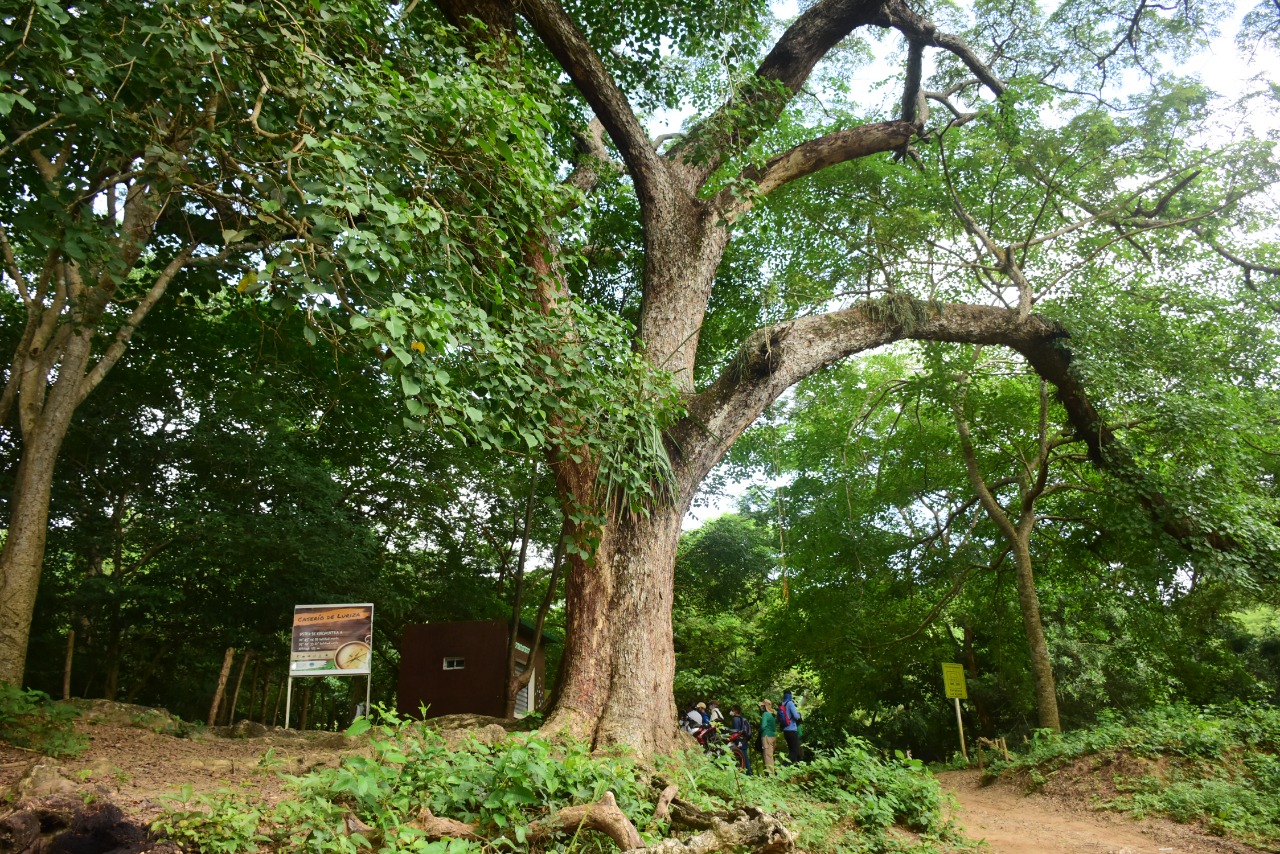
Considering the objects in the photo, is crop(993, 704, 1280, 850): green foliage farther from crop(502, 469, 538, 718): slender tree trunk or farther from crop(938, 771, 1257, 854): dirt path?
crop(502, 469, 538, 718): slender tree trunk

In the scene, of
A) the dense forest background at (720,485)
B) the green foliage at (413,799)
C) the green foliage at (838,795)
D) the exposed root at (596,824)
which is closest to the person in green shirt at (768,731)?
the green foliage at (838,795)

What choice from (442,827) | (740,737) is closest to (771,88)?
(442,827)

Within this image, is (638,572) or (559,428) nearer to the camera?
(559,428)

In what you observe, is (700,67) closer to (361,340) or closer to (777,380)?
(777,380)

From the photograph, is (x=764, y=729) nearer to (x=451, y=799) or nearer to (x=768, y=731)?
(x=768, y=731)

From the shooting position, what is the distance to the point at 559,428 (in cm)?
485

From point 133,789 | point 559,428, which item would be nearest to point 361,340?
point 559,428

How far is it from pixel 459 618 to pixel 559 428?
12685 millimetres

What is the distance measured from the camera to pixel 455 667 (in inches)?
516

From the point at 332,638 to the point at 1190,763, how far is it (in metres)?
8.87

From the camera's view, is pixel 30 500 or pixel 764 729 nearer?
pixel 30 500

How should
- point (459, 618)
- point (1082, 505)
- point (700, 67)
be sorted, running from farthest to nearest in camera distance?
1. point (459, 618)
2. point (1082, 505)
3. point (700, 67)

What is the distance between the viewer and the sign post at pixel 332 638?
7801 mm

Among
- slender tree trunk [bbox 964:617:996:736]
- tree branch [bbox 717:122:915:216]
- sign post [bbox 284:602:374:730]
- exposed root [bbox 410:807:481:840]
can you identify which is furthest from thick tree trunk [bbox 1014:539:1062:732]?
exposed root [bbox 410:807:481:840]
